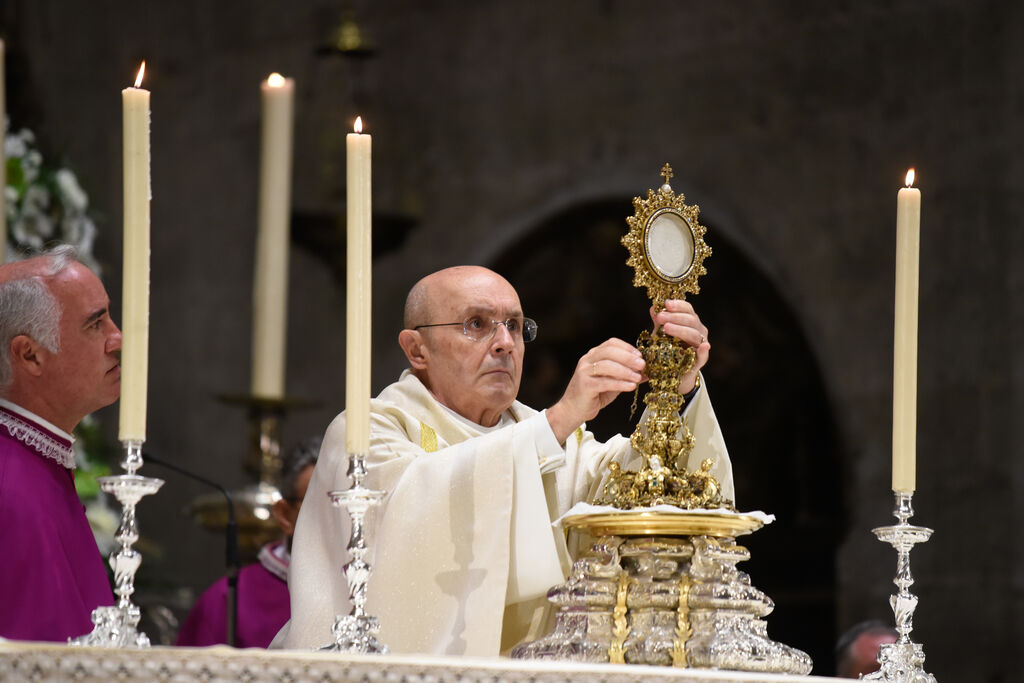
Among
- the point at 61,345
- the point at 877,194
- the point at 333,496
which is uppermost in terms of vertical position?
the point at 877,194

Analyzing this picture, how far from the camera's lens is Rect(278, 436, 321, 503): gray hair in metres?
5.36

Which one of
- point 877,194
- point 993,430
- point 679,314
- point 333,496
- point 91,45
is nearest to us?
point 333,496

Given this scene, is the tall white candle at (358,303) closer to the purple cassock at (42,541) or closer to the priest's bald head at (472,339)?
the purple cassock at (42,541)

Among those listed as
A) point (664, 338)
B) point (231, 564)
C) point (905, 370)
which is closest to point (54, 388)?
point (231, 564)

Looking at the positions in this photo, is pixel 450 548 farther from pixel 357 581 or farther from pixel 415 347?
pixel 415 347

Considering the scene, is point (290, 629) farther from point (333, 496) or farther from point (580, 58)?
point (580, 58)

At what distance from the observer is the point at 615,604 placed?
2.63 meters

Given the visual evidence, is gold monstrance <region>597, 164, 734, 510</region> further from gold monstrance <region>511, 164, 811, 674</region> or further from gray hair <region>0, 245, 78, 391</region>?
gray hair <region>0, 245, 78, 391</region>

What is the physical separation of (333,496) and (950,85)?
4.95m

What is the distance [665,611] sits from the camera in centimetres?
263

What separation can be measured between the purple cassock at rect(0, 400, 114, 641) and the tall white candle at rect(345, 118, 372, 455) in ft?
2.52

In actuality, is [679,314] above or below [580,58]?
below

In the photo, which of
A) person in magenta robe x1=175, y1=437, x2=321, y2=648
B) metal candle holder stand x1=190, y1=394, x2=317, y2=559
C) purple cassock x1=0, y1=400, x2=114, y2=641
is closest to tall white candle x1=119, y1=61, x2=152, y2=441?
purple cassock x1=0, y1=400, x2=114, y2=641

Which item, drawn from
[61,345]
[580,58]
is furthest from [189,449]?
[61,345]
